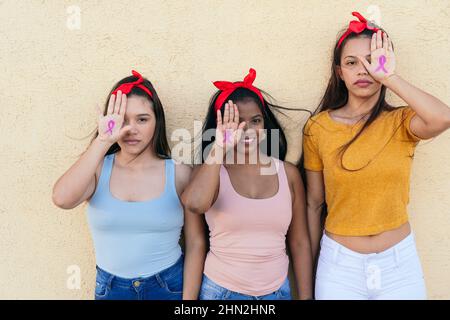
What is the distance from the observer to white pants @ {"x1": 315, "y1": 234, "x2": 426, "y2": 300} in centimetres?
226

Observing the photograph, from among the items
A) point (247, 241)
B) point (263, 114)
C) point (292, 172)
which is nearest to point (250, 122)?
point (263, 114)

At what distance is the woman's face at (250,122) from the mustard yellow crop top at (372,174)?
37 cm

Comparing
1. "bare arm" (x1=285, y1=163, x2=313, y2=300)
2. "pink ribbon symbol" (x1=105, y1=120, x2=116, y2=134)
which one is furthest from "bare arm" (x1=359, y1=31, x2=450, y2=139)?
"pink ribbon symbol" (x1=105, y1=120, x2=116, y2=134)

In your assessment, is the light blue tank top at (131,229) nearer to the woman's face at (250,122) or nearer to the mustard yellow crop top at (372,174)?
the woman's face at (250,122)

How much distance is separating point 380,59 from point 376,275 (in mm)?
1090

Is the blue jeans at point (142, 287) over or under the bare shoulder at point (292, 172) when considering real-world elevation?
under

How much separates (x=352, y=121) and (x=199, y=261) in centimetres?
113

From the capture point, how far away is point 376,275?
227 cm

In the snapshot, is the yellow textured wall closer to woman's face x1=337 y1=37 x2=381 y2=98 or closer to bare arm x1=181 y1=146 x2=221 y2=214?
woman's face x1=337 y1=37 x2=381 y2=98

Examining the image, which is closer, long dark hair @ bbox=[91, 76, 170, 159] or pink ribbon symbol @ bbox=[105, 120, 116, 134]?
pink ribbon symbol @ bbox=[105, 120, 116, 134]

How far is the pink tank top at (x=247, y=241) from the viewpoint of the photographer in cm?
231

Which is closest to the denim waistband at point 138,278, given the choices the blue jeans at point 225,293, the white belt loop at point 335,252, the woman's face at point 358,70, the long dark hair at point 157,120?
the blue jeans at point 225,293

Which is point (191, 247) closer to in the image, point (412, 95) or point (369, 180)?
point (369, 180)

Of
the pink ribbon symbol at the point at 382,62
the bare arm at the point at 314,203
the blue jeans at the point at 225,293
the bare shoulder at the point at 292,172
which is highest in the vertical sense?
the pink ribbon symbol at the point at 382,62
